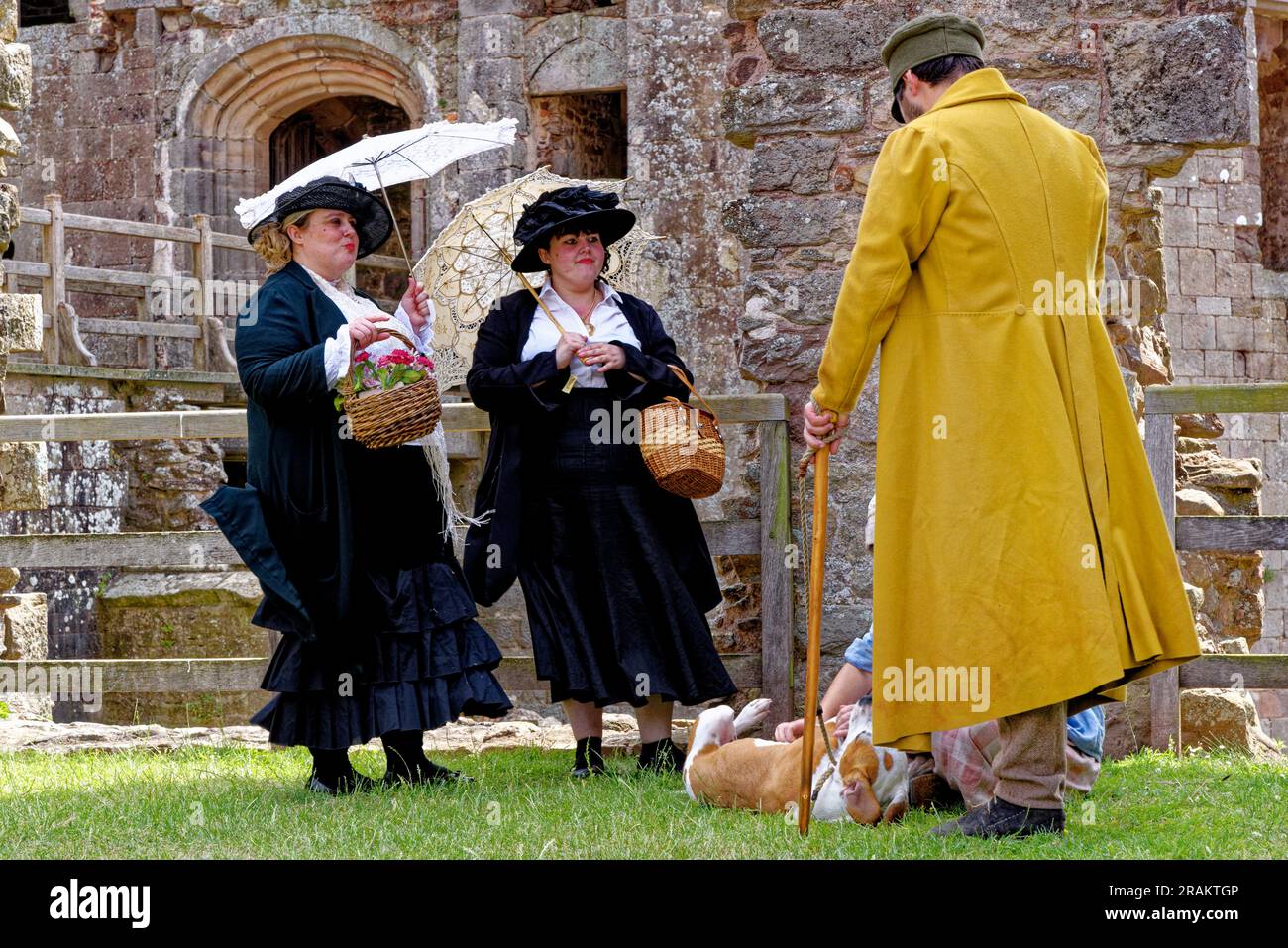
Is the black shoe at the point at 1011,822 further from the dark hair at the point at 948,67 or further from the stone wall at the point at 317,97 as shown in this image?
the stone wall at the point at 317,97


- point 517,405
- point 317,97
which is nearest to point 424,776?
point 517,405

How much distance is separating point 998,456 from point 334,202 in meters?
2.26

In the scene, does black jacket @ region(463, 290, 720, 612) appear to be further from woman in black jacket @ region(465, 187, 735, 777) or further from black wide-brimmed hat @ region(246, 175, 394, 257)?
black wide-brimmed hat @ region(246, 175, 394, 257)

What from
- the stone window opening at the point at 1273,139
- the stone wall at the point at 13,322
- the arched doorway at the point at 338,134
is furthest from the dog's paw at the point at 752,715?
the arched doorway at the point at 338,134

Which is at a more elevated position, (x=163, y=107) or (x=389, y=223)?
(x=163, y=107)

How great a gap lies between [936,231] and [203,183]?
43.8 ft

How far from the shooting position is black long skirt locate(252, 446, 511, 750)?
4996 mm

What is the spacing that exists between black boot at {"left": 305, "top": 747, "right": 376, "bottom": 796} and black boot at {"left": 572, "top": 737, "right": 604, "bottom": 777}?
0.70 m

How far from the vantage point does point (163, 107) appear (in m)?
16.2

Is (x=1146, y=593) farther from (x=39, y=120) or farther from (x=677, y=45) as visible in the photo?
(x=39, y=120)

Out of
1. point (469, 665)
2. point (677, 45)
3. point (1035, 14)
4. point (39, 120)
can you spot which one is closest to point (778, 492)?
point (469, 665)

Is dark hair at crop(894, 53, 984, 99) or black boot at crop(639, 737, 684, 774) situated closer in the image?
dark hair at crop(894, 53, 984, 99)

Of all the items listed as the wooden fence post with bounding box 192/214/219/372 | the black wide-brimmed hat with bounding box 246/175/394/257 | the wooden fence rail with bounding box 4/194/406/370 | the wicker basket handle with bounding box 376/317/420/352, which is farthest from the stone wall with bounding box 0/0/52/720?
the wooden fence post with bounding box 192/214/219/372

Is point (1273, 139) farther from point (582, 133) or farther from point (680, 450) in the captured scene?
point (680, 450)
